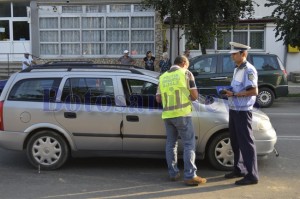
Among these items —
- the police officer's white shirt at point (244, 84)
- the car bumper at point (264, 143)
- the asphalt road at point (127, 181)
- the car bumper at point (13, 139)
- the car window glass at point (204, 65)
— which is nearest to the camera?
the asphalt road at point (127, 181)

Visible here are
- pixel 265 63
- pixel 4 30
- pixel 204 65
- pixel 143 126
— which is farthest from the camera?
pixel 4 30

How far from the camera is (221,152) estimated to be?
6277mm

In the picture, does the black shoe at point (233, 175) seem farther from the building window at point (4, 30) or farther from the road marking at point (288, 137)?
the building window at point (4, 30)

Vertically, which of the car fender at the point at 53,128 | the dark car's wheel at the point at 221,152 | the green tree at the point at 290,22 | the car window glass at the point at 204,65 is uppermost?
the green tree at the point at 290,22

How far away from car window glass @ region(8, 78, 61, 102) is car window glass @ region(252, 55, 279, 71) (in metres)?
8.29

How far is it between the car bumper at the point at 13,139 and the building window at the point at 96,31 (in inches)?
644

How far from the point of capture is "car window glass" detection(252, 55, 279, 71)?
13.4 m

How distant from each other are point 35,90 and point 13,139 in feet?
2.50

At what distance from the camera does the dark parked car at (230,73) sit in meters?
13.0

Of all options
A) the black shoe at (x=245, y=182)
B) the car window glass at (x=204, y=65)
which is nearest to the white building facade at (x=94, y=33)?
the car window glass at (x=204, y=65)

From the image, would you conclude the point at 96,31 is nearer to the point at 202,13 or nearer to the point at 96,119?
the point at 202,13

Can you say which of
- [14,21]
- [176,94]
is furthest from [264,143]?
[14,21]

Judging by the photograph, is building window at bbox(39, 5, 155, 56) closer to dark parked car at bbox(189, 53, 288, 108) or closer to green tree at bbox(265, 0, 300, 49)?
green tree at bbox(265, 0, 300, 49)

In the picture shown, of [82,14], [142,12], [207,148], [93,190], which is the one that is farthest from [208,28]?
[93,190]
